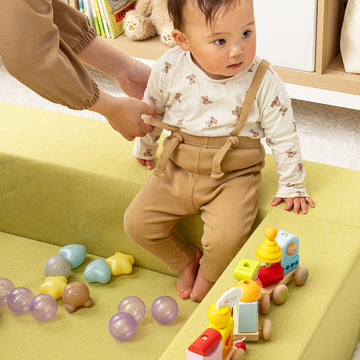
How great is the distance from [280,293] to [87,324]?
0.49 meters

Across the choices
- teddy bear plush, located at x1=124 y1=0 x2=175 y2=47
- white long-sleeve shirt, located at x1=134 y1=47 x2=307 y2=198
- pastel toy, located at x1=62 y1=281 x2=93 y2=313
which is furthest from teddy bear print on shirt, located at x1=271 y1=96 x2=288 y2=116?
teddy bear plush, located at x1=124 y1=0 x2=175 y2=47

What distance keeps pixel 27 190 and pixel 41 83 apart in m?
0.48

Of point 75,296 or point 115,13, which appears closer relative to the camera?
point 75,296

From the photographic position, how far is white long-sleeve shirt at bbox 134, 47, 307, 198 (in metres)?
1.43

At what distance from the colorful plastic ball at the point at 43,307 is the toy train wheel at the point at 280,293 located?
52cm

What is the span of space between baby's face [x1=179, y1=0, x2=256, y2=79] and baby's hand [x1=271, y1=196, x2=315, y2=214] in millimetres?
290

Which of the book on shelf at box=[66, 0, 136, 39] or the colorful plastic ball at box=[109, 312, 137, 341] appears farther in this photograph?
the book on shelf at box=[66, 0, 136, 39]

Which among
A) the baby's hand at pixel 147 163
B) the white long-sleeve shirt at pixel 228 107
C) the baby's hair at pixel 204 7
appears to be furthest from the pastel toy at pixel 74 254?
the baby's hair at pixel 204 7

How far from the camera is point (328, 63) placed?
2.33 m

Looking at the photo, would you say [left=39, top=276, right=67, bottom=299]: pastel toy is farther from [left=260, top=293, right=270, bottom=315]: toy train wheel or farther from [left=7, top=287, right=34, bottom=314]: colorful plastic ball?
[left=260, top=293, right=270, bottom=315]: toy train wheel

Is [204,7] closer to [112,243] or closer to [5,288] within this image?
[112,243]

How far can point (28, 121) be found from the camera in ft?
6.08

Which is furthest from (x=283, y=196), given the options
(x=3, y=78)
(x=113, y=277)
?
(x=3, y=78)

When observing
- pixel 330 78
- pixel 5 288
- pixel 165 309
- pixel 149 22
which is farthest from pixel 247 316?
pixel 149 22
